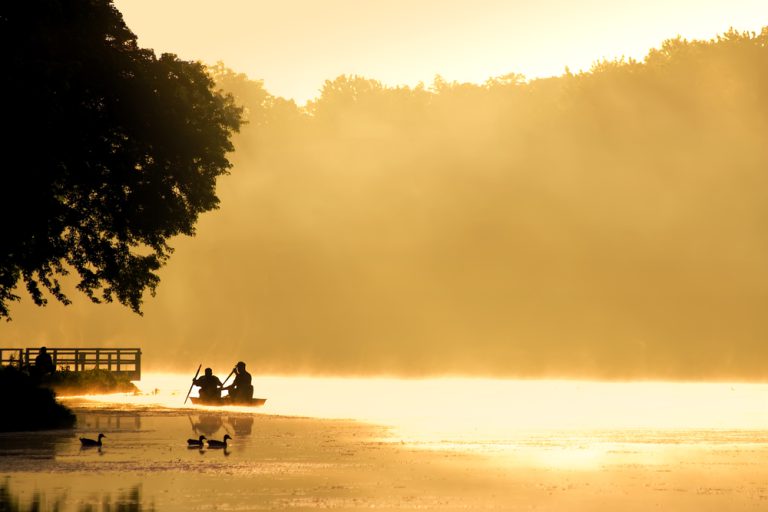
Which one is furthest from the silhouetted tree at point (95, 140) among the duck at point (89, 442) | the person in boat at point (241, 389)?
the duck at point (89, 442)

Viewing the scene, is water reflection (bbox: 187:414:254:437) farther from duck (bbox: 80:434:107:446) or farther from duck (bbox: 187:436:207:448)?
duck (bbox: 80:434:107:446)

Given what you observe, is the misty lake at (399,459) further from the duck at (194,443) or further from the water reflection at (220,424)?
the duck at (194,443)

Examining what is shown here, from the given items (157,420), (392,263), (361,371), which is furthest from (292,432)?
(392,263)

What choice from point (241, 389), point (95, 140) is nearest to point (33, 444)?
point (95, 140)

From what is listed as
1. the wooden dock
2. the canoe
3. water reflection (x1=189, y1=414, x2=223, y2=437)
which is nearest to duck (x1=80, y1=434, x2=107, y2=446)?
water reflection (x1=189, y1=414, x2=223, y2=437)

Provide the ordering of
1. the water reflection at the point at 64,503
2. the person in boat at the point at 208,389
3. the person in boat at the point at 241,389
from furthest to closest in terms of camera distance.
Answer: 1. the person in boat at the point at 208,389
2. the person in boat at the point at 241,389
3. the water reflection at the point at 64,503

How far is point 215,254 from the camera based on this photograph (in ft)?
472

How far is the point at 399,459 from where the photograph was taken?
3097cm

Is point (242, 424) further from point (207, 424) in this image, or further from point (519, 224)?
point (519, 224)

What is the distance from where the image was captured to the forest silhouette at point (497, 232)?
116250 millimetres

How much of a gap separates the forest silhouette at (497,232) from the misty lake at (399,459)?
57.5 m

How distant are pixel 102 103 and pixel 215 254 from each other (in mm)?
98728

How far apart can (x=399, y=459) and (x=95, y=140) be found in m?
18.3

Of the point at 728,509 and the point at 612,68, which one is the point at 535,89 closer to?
the point at 612,68
